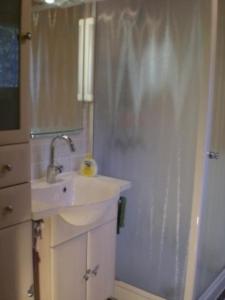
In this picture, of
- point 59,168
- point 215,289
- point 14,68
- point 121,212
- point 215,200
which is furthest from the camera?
point 215,289

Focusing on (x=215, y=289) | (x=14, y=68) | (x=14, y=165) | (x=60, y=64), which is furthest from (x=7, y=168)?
(x=215, y=289)

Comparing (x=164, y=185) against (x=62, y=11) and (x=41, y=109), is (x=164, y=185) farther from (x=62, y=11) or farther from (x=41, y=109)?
(x=62, y=11)

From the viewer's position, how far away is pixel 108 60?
1834 millimetres

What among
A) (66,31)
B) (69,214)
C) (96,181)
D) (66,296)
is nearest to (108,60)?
(66,31)

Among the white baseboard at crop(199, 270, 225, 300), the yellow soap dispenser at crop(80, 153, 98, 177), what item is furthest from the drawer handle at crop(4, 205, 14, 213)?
Answer: the white baseboard at crop(199, 270, 225, 300)

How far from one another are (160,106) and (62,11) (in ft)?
2.40

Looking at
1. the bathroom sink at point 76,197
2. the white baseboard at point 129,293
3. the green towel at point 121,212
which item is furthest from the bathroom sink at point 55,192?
the white baseboard at point 129,293

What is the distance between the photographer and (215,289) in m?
2.03

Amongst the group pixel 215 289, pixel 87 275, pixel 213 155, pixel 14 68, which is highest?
pixel 14 68

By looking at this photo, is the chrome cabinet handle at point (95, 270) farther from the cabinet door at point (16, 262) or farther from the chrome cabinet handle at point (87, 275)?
the cabinet door at point (16, 262)

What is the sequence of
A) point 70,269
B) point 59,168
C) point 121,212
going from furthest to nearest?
1. point 121,212
2. point 59,168
3. point 70,269

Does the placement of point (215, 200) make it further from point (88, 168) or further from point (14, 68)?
point (14, 68)

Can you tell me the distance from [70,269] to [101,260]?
0.23 meters

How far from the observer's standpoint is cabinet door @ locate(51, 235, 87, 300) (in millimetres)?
1370
